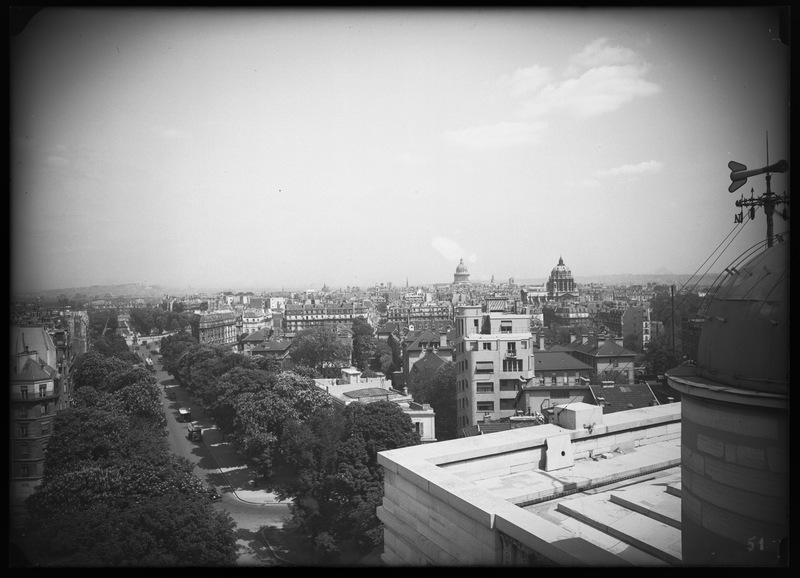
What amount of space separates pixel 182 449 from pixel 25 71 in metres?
9.98

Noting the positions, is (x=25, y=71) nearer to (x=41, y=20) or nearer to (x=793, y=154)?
(x=41, y=20)

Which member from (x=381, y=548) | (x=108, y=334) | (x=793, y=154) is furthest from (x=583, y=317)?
(x=793, y=154)

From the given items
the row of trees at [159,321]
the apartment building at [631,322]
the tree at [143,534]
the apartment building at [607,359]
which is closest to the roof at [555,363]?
the apartment building at [607,359]

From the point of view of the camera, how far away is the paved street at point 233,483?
881 centimetres

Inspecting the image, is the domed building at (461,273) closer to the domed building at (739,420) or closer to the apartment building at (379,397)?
the apartment building at (379,397)

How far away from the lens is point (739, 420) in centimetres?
272

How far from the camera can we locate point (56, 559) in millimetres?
5258

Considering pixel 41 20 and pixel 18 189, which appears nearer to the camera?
pixel 41 20

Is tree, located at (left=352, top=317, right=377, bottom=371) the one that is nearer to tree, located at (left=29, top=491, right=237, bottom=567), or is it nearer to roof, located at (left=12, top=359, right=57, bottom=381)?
roof, located at (left=12, top=359, right=57, bottom=381)

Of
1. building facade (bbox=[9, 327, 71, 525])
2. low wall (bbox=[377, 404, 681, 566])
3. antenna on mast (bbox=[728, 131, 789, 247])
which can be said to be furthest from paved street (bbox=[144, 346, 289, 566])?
antenna on mast (bbox=[728, 131, 789, 247])

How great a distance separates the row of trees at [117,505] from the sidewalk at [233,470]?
1.68 metres

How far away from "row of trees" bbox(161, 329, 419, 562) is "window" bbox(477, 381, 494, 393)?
310 cm

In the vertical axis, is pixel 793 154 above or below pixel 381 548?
above

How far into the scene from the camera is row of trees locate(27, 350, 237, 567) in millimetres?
5922
